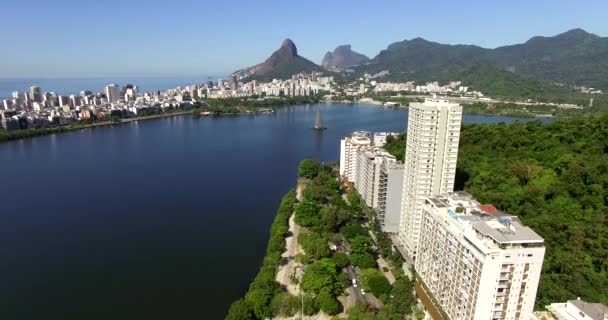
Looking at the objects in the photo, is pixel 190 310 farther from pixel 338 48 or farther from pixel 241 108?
pixel 338 48

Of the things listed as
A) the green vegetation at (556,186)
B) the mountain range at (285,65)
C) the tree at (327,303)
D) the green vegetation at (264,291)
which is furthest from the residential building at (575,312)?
the mountain range at (285,65)

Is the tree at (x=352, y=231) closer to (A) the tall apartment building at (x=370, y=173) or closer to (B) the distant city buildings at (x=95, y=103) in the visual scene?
(A) the tall apartment building at (x=370, y=173)

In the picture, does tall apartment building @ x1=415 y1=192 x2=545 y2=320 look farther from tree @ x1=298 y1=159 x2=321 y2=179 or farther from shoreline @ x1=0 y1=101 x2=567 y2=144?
shoreline @ x1=0 y1=101 x2=567 y2=144

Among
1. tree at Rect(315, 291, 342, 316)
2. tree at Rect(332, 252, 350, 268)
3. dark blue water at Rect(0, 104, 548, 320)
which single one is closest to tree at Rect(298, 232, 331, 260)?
tree at Rect(332, 252, 350, 268)

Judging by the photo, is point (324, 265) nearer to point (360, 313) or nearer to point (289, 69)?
point (360, 313)

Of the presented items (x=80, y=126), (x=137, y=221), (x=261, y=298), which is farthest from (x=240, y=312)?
(x=80, y=126)
